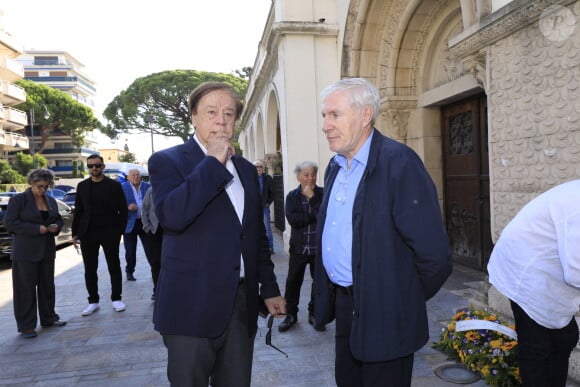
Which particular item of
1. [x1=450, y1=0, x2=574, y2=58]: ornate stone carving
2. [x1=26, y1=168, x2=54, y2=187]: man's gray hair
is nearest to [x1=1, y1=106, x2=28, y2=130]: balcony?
[x1=26, y1=168, x2=54, y2=187]: man's gray hair

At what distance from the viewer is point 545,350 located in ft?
6.42

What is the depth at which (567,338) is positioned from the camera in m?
1.94

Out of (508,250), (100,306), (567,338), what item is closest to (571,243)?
(508,250)

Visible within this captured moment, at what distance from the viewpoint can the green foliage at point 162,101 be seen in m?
43.6

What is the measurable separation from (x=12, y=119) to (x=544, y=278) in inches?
1647

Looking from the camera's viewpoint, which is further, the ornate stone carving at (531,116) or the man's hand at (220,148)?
the ornate stone carving at (531,116)

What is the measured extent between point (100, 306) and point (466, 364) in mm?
4648

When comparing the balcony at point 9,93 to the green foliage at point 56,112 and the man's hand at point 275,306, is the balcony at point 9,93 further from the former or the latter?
the man's hand at point 275,306

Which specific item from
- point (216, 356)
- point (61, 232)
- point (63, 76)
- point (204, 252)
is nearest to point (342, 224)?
point (204, 252)

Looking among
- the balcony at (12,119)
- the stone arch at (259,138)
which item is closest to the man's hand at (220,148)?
the stone arch at (259,138)

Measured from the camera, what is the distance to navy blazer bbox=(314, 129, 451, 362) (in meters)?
1.72

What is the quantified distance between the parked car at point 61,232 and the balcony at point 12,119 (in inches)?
1105

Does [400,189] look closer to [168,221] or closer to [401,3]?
[168,221]

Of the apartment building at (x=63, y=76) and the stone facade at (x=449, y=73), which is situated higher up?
the apartment building at (x=63, y=76)
